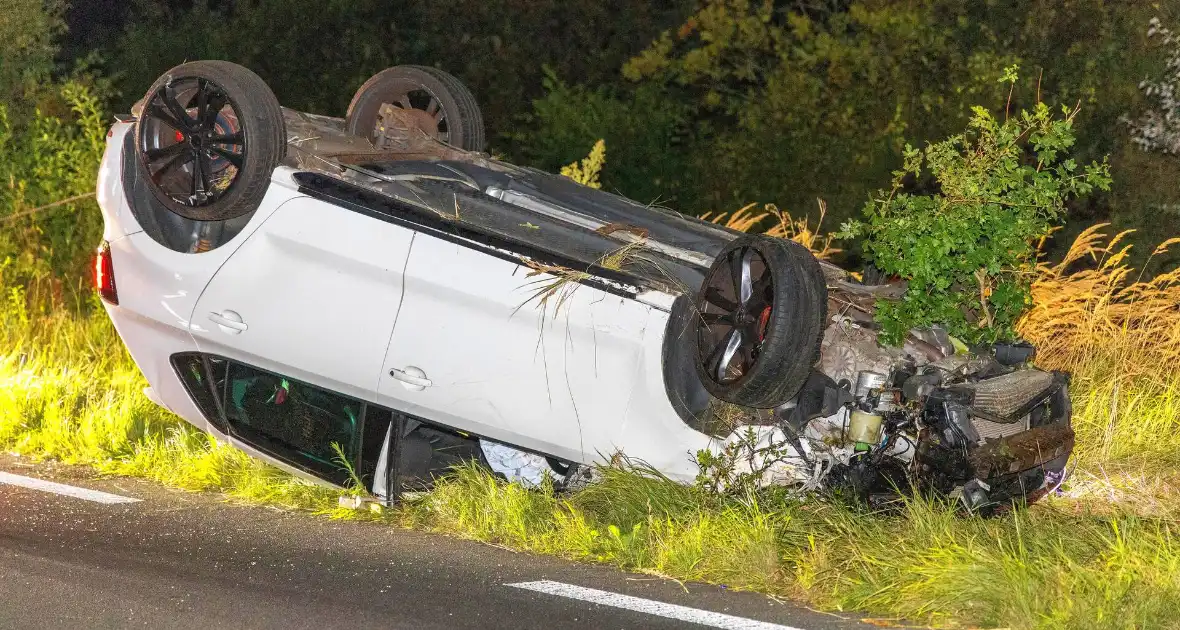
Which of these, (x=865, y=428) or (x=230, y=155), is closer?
(x=865, y=428)

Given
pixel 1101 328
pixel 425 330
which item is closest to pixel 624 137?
pixel 1101 328

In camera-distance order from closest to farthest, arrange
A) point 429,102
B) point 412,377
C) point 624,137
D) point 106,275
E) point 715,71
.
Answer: point 412,377 < point 106,275 < point 429,102 < point 715,71 < point 624,137

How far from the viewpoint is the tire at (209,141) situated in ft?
19.9

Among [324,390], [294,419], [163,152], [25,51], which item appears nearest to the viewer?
[324,390]

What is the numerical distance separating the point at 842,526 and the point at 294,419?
245 centimetres

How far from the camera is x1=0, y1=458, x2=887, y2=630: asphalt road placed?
4914mm

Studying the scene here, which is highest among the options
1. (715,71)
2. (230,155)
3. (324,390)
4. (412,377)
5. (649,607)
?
(715,71)

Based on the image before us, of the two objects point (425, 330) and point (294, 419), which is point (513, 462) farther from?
point (294, 419)

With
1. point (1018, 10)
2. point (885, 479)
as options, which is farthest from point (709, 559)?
point (1018, 10)

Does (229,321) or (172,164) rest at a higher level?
(172,164)

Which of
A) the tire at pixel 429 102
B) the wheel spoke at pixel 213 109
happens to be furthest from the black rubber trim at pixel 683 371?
the tire at pixel 429 102

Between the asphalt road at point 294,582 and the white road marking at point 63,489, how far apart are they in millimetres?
139

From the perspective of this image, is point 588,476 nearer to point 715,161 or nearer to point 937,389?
point 937,389

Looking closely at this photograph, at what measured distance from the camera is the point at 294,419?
6.21 meters
